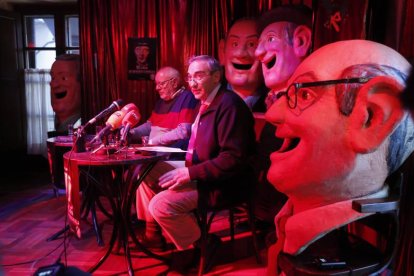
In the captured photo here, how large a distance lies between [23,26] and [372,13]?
17.7ft

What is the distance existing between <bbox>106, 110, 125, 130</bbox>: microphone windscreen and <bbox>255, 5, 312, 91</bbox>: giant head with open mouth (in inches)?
47.2

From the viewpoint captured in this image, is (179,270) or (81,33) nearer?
(179,270)

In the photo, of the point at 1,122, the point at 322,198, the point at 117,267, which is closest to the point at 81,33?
the point at 1,122

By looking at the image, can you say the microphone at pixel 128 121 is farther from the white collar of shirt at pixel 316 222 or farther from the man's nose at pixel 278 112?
the white collar of shirt at pixel 316 222

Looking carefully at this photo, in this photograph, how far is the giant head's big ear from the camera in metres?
1.36

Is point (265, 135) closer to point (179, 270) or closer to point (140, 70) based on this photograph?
point (179, 270)

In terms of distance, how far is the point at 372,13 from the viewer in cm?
202

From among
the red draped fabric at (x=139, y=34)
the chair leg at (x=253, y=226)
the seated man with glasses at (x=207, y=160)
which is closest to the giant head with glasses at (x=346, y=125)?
the seated man with glasses at (x=207, y=160)

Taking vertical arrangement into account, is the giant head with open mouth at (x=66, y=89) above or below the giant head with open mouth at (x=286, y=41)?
below

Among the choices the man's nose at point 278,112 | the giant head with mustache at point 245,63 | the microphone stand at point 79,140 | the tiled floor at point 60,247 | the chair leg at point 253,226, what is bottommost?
the tiled floor at point 60,247

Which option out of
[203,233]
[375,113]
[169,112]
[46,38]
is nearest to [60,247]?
[203,233]

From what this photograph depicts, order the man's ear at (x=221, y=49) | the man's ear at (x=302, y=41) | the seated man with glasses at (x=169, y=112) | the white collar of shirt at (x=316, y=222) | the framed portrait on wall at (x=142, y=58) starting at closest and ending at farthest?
the white collar of shirt at (x=316, y=222)
the man's ear at (x=302, y=41)
the seated man with glasses at (x=169, y=112)
the man's ear at (x=221, y=49)
the framed portrait on wall at (x=142, y=58)

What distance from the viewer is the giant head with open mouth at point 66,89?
4828mm

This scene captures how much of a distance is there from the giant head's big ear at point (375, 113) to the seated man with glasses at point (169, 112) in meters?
2.07
